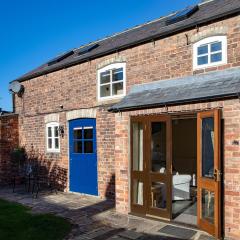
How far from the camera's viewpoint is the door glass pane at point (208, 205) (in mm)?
6613

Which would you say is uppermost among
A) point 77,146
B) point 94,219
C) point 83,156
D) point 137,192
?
point 77,146

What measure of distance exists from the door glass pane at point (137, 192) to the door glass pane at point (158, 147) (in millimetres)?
637

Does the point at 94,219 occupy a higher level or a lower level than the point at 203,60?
lower

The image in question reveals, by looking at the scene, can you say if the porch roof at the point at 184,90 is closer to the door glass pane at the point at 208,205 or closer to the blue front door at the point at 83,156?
the door glass pane at the point at 208,205

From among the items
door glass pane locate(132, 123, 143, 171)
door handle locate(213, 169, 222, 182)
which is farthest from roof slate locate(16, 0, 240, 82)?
door handle locate(213, 169, 222, 182)

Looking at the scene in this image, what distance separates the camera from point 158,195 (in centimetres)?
788

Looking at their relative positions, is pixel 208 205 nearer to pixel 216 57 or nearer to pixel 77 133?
pixel 216 57

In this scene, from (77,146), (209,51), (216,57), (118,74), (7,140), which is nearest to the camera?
(216,57)

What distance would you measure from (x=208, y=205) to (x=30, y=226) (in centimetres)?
416

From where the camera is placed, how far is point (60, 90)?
12.6 metres

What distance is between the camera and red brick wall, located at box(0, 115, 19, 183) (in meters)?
14.0

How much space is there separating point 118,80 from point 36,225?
513cm

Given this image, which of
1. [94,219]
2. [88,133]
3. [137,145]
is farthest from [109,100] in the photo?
[94,219]

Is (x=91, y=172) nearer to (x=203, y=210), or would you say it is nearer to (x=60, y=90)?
(x=60, y=90)
